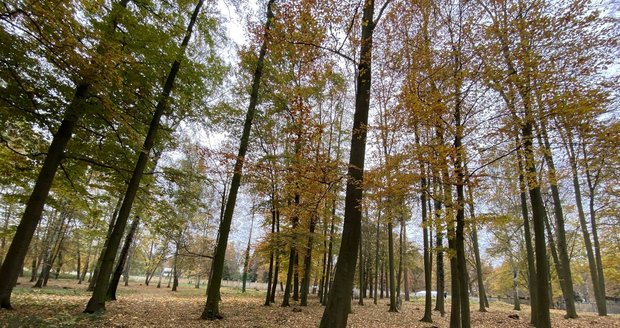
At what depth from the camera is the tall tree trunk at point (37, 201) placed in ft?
22.9

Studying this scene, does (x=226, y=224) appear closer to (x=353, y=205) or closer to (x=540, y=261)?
(x=353, y=205)

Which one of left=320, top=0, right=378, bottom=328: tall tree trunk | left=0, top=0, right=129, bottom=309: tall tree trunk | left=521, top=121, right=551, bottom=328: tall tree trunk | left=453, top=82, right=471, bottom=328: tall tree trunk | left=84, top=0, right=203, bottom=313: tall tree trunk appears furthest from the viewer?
left=521, top=121, right=551, bottom=328: tall tree trunk

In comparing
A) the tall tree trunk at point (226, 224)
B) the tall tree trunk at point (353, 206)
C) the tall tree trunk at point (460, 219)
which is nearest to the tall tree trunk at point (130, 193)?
the tall tree trunk at point (226, 224)

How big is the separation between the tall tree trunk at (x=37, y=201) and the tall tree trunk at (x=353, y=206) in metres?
5.81

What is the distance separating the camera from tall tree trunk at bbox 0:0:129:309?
6977 millimetres

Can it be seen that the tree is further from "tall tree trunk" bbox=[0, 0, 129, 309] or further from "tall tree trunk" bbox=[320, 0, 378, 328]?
"tall tree trunk" bbox=[0, 0, 129, 309]

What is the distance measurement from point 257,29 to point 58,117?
6.12 m

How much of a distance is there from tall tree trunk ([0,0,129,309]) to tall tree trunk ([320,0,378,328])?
5.81 metres

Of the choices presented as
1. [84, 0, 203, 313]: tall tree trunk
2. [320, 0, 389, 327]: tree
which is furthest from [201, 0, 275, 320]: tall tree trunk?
[320, 0, 389, 327]: tree

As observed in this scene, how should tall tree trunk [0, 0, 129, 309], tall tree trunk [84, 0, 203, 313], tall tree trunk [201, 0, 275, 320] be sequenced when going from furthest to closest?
tall tree trunk [201, 0, 275, 320]
tall tree trunk [84, 0, 203, 313]
tall tree trunk [0, 0, 129, 309]

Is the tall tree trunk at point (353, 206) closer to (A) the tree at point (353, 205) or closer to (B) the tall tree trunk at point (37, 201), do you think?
(A) the tree at point (353, 205)

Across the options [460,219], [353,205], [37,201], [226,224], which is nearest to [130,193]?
[37,201]

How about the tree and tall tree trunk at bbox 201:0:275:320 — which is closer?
the tree

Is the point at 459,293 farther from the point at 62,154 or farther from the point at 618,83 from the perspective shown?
the point at 62,154
